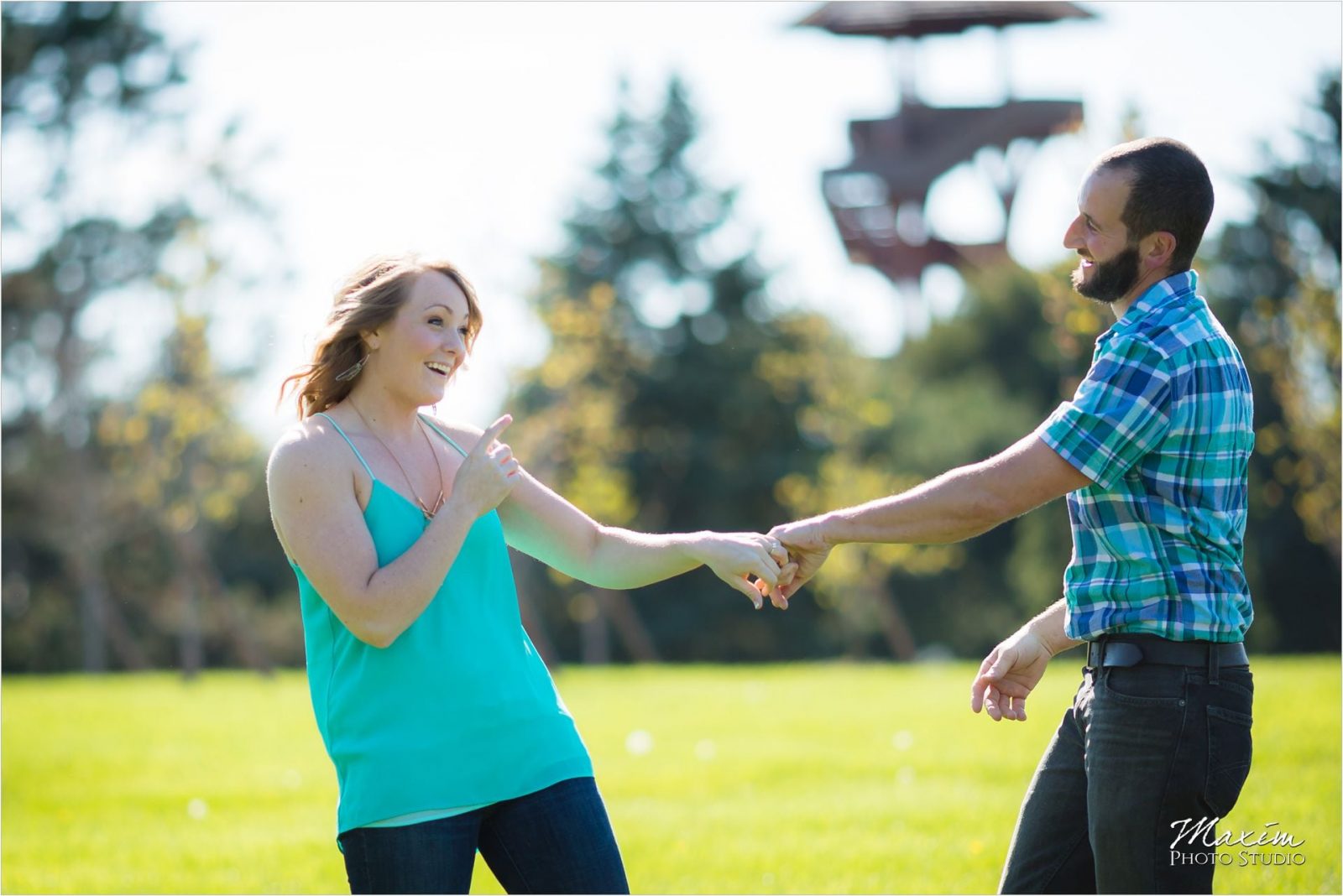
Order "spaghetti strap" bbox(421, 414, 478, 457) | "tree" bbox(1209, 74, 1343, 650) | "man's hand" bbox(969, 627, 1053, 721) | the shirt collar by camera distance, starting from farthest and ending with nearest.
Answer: "tree" bbox(1209, 74, 1343, 650) < "man's hand" bbox(969, 627, 1053, 721) < "spaghetti strap" bbox(421, 414, 478, 457) < the shirt collar

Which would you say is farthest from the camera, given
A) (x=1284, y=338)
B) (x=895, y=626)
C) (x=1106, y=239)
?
(x=895, y=626)

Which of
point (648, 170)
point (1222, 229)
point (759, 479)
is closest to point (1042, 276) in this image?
point (1222, 229)

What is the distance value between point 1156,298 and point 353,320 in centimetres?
199

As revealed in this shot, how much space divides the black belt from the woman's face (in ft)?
5.89

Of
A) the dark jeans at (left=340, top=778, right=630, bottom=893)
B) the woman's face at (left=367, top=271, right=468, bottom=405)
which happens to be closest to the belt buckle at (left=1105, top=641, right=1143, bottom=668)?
the dark jeans at (left=340, top=778, right=630, bottom=893)

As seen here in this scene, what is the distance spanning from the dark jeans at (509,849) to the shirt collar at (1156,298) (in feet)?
5.59

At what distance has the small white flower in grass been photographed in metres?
11.4

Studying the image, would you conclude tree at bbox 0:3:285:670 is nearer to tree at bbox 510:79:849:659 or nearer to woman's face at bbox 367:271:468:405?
tree at bbox 510:79:849:659

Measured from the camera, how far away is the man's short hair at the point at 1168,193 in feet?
11.2

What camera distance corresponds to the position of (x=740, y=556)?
4145 millimetres

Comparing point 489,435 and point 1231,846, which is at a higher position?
point 489,435

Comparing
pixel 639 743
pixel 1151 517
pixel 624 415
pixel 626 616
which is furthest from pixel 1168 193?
pixel 624 415

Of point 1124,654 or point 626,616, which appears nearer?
point 1124,654

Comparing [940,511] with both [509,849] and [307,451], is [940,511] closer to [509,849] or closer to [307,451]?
[509,849]
